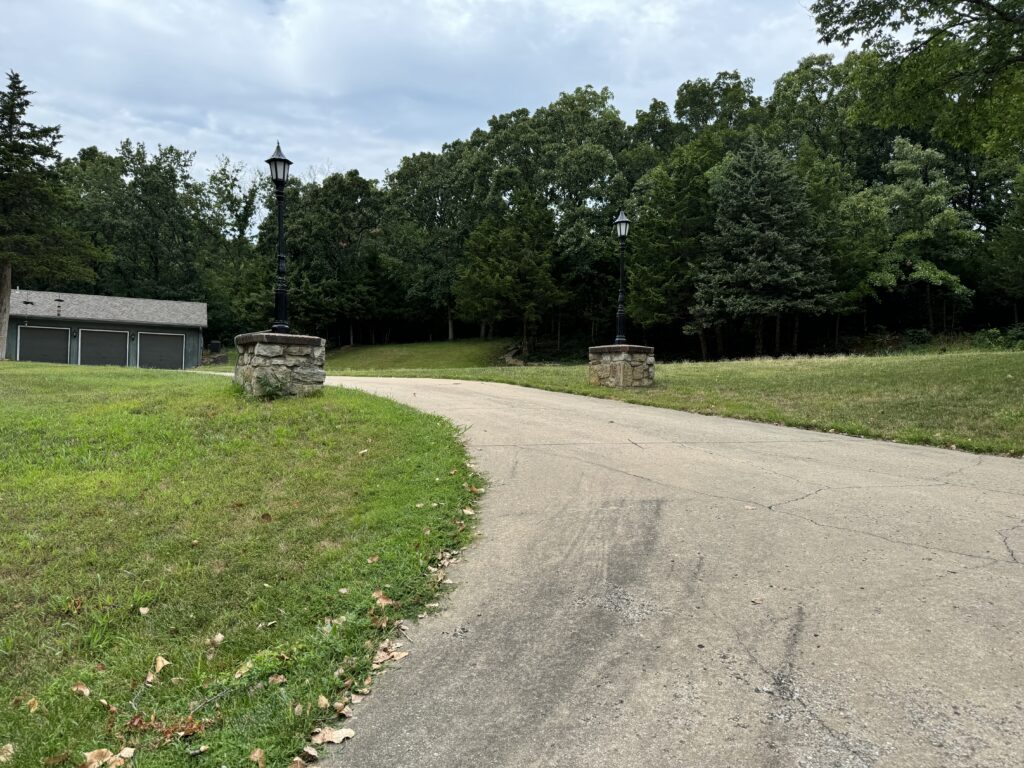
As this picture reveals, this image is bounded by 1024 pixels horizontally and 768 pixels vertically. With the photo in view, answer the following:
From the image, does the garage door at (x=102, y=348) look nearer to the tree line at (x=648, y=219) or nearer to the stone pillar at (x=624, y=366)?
the tree line at (x=648, y=219)

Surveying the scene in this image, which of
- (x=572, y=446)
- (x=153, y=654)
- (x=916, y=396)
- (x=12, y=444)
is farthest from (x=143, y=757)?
(x=916, y=396)

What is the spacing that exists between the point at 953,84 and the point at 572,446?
39.3 feet

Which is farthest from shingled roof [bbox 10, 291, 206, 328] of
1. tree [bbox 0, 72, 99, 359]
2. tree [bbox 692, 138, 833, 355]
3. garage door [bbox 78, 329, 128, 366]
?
tree [bbox 692, 138, 833, 355]

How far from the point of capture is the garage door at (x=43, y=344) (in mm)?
29172

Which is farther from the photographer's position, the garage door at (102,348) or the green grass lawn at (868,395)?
the garage door at (102,348)

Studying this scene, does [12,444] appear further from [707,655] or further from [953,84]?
[953,84]

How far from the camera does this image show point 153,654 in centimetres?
316

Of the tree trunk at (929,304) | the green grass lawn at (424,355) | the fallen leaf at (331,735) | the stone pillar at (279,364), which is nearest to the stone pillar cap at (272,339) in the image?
the stone pillar at (279,364)

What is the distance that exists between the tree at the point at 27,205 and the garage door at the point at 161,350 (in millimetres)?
7960

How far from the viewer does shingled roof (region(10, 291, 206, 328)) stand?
95.5 ft

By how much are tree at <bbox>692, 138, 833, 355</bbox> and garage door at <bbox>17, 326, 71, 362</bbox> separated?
3128 centimetres

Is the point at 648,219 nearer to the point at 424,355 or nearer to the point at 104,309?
the point at 424,355

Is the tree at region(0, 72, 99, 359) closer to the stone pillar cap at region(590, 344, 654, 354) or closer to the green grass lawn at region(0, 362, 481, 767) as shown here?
the green grass lawn at region(0, 362, 481, 767)

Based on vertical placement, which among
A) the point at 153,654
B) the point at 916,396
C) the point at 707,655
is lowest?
the point at 153,654
